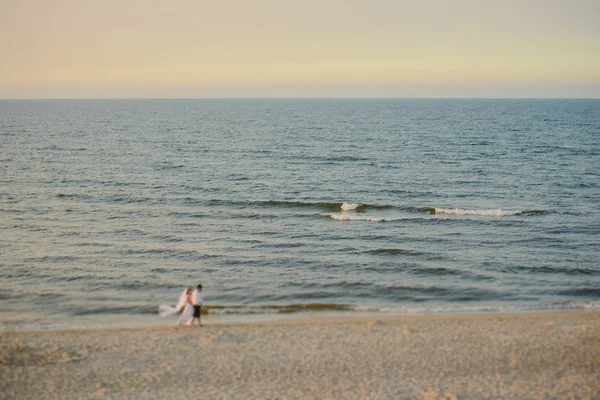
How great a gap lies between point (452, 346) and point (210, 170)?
122 feet

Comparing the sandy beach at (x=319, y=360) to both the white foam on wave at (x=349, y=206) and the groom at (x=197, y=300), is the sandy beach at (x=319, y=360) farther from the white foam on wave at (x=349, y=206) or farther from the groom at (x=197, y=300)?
the white foam on wave at (x=349, y=206)

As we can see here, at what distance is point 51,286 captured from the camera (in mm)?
23344

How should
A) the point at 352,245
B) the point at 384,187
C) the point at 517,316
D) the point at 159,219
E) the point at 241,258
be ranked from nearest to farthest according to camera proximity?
the point at 517,316 < the point at 241,258 < the point at 352,245 < the point at 159,219 < the point at 384,187

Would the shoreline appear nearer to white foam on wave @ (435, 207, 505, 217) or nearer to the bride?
the bride

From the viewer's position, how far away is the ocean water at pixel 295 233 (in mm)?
22328

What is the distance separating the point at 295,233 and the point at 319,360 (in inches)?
617

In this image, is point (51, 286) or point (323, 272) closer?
point (51, 286)

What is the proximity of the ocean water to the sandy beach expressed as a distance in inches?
97.3

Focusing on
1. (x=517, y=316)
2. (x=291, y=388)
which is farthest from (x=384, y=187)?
(x=291, y=388)

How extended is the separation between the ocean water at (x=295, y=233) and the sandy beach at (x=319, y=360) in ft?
8.11

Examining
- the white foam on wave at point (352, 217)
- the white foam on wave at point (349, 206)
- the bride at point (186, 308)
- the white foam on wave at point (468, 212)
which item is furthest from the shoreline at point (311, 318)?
the white foam on wave at point (349, 206)

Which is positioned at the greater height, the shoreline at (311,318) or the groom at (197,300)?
the groom at (197,300)

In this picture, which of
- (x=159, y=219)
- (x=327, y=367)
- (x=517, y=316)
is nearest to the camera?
(x=327, y=367)

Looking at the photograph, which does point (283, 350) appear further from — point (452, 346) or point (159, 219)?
point (159, 219)
